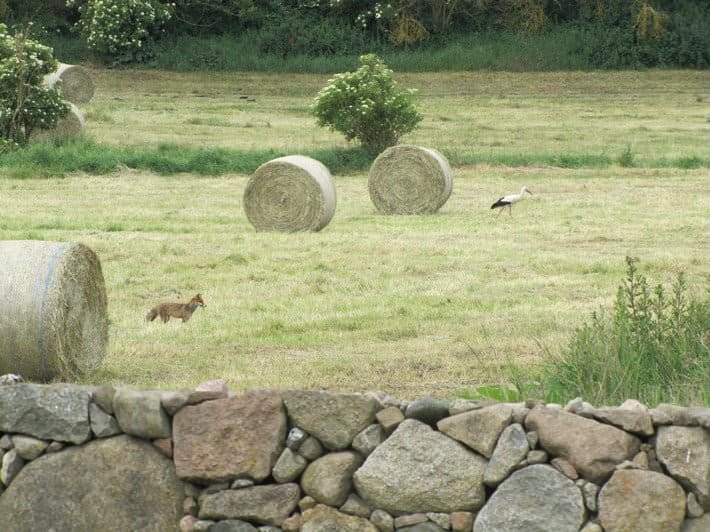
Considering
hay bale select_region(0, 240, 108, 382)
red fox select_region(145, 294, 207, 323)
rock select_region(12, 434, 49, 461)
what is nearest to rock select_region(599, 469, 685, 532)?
rock select_region(12, 434, 49, 461)

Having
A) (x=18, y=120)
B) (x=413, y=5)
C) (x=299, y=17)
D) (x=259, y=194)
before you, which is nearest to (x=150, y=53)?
(x=299, y=17)

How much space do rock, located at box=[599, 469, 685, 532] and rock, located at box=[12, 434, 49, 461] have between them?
9.18 feet

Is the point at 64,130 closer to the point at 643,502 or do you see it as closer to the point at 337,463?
the point at 337,463

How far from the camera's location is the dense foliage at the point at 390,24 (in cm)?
4097

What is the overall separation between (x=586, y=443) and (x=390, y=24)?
3858 centimetres

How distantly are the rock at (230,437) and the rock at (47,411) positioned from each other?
49 centimetres

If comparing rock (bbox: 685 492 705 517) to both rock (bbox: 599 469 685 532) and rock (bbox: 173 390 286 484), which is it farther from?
rock (bbox: 173 390 286 484)

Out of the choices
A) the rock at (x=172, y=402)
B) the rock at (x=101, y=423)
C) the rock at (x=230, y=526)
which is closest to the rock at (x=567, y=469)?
the rock at (x=230, y=526)

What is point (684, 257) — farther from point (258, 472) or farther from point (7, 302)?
point (258, 472)

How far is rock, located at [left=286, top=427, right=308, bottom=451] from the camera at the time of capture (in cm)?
608

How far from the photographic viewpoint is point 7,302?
8594 mm

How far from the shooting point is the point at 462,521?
590 cm

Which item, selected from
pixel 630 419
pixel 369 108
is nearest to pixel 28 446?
pixel 630 419

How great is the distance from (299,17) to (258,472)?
3887 cm
